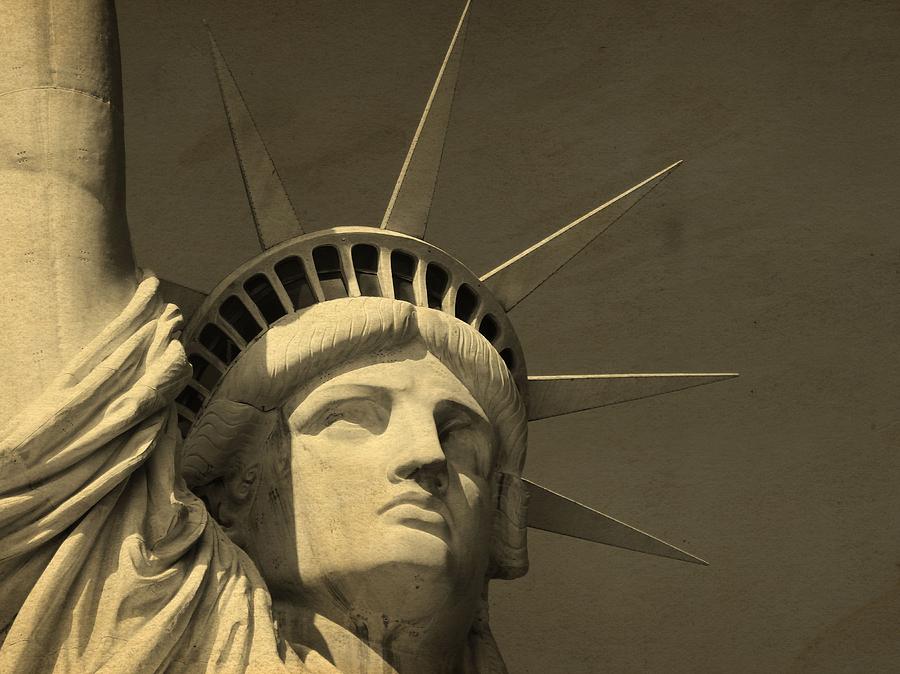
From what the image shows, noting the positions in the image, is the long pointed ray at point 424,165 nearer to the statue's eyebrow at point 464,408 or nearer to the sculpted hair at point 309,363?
the sculpted hair at point 309,363

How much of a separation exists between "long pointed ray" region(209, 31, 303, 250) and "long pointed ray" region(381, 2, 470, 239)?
229 millimetres

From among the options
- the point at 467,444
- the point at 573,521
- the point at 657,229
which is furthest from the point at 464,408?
the point at 657,229

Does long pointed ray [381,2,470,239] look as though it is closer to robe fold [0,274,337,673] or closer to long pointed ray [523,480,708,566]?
long pointed ray [523,480,708,566]

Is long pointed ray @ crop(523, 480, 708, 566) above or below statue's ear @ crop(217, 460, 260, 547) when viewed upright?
below

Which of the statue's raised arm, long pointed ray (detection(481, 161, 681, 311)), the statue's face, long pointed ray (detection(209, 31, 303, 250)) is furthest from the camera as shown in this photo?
long pointed ray (detection(481, 161, 681, 311))

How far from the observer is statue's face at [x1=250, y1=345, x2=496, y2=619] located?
543 cm

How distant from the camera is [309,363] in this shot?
222 inches

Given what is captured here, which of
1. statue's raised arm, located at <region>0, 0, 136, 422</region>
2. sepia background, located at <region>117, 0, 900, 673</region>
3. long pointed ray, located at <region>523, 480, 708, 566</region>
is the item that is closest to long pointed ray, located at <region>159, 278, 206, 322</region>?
statue's raised arm, located at <region>0, 0, 136, 422</region>

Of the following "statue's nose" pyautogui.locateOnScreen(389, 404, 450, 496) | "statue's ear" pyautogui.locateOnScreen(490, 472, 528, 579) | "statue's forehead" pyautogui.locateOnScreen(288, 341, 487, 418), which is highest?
"statue's forehead" pyautogui.locateOnScreen(288, 341, 487, 418)

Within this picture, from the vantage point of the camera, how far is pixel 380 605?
5.45m

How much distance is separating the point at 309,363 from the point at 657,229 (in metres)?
2.43

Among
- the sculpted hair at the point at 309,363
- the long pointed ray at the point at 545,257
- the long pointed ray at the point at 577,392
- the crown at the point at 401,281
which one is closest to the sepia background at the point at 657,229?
the crown at the point at 401,281

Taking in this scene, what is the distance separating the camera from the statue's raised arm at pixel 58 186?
16.8ft

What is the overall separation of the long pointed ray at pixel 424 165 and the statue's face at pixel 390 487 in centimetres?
47
